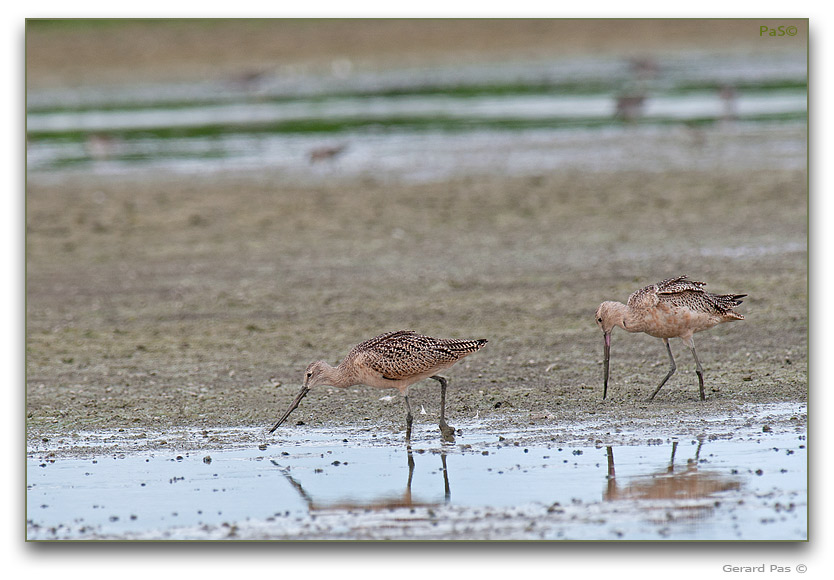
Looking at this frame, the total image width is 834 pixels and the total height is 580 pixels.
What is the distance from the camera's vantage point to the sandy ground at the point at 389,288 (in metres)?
8.80

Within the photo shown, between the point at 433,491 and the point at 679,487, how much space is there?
4.42 feet

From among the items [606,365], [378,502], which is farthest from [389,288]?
[378,502]

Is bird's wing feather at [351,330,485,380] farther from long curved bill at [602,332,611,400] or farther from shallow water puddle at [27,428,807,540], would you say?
long curved bill at [602,332,611,400]

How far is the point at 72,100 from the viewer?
29.8 m

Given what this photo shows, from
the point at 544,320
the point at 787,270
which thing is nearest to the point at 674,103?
the point at 787,270

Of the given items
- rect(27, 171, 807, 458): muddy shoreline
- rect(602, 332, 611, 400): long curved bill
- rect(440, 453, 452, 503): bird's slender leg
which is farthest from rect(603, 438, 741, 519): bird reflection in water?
rect(602, 332, 611, 400): long curved bill

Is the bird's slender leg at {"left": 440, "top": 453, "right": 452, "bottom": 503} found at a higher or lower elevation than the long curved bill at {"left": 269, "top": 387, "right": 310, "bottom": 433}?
lower

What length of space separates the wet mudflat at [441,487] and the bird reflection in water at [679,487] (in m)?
0.01

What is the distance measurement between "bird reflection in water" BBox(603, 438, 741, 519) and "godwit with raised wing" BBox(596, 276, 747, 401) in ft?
4.93

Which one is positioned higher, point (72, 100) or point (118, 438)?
point (72, 100)

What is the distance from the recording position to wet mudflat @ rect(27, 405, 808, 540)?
611 cm

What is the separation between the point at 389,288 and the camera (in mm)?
12039
